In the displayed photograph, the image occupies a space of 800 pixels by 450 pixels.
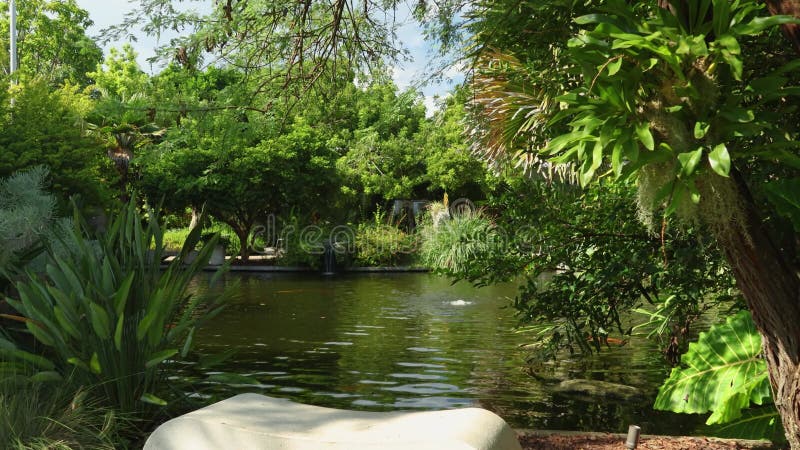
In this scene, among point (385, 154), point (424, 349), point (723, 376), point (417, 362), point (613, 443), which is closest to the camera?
point (613, 443)

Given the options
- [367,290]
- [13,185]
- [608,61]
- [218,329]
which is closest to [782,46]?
[608,61]

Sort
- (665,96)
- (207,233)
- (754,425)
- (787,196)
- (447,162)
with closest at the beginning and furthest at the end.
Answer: (665,96) → (787,196) → (754,425) → (447,162) → (207,233)

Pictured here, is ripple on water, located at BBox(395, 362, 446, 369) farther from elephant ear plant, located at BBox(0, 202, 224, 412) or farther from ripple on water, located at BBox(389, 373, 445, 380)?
elephant ear plant, located at BBox(0, 202, 224, 412)

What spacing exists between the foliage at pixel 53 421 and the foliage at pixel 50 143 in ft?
44.6

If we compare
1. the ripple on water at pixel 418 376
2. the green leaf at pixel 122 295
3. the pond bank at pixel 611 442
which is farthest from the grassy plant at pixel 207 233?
the pond bank at pixel 611 442

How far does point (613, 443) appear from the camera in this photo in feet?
13.5

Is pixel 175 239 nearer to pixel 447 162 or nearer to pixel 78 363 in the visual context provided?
pixel 447 162

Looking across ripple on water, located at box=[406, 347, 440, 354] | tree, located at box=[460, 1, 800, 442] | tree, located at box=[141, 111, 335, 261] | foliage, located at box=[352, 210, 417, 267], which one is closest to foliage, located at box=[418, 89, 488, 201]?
foliage, located at box=[352, 210, 417, 267]

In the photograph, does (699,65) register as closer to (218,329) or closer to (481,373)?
(481,373)

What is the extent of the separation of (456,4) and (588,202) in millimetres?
1884

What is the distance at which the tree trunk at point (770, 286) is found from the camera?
335cm

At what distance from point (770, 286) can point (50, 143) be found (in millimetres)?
17374

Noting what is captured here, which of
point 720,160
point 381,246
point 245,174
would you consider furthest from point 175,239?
point 720,160

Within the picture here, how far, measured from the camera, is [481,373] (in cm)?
845
